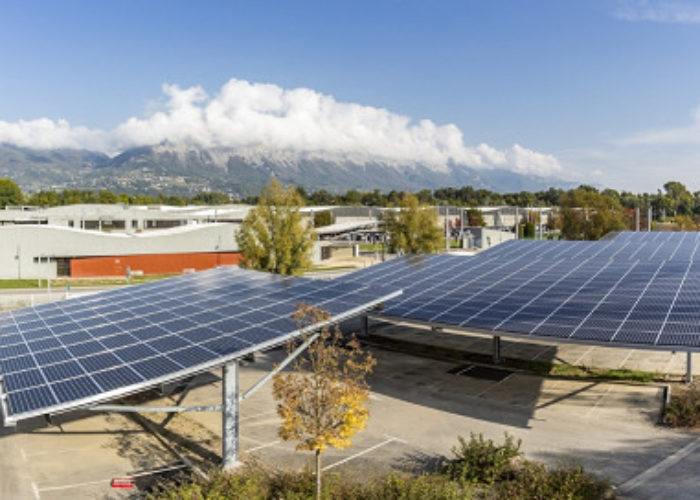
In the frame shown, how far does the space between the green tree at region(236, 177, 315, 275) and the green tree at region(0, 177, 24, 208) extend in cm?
17313

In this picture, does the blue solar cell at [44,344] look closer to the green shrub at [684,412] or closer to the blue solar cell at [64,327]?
the blue solar cell at [64,327]

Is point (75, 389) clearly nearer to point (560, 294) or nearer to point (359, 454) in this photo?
point (359, 454)

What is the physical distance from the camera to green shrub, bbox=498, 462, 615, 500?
48.3 feet

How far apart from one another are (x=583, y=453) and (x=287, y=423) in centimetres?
1110

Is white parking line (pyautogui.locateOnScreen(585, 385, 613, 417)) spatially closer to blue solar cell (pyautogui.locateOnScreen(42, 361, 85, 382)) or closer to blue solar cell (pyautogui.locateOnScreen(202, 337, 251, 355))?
blue solar cell (pyautogui.locateOnScreen(202, 337, 251, 355))

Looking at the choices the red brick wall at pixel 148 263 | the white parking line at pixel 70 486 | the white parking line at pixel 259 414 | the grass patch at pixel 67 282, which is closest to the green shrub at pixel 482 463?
the white parking line at pixel 259 414

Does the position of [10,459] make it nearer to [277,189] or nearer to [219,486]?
[219,486]

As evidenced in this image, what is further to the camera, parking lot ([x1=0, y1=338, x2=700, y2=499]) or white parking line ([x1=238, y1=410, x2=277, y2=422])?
white parking line ([x1=238, y1=410, x2=277, y2=422])

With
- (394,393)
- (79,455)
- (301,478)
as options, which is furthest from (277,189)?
(301,478)

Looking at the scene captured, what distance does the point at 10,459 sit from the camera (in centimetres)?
1886

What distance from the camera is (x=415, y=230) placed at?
66625mm

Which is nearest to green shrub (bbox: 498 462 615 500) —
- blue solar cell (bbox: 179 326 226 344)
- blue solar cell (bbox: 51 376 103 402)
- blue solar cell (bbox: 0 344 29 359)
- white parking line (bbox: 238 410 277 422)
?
blue solar cell (bbox: 179 326 226 344)

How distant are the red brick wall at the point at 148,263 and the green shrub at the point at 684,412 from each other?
6015 cm

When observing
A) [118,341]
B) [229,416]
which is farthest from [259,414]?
[118,341]
